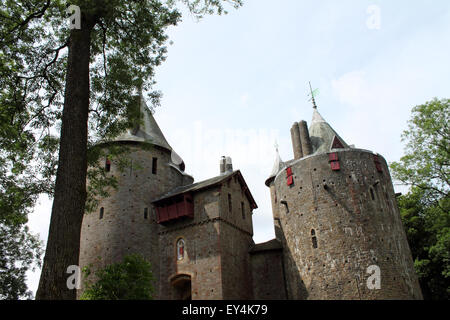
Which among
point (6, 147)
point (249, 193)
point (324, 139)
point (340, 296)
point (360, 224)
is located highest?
point (324, 139)

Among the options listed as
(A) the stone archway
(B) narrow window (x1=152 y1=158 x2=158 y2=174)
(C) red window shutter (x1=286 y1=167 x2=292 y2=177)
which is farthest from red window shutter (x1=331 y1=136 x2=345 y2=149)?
(A) the stone archway

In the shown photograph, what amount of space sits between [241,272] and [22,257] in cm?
1444

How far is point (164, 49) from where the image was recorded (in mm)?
14812

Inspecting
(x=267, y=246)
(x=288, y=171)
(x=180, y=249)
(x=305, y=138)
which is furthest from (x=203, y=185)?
(x=305, y=138)

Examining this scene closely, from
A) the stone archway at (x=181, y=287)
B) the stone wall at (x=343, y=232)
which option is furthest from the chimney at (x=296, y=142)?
the stone archway at (x=181, y=287)

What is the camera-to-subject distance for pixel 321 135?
25.8 m

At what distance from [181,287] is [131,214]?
564 cm

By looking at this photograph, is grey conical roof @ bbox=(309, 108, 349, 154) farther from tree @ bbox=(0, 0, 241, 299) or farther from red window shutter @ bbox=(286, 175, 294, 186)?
tree @ bbox=(0, 0, 241, 299)

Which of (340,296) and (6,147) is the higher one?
(6,147)

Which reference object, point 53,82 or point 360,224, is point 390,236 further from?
point 53,82

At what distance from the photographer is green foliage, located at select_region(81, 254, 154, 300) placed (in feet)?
48.1

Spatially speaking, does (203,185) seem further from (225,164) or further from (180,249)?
(225,164)

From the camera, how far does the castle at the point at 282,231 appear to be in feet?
63.4
